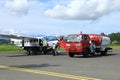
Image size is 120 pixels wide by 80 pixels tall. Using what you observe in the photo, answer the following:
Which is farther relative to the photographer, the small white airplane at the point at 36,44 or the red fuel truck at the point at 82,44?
the small white airplane at the point at 36,44

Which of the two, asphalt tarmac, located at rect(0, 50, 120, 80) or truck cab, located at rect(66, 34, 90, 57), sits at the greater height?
→ truck cab, located at rect(66, 34, 90, 57)

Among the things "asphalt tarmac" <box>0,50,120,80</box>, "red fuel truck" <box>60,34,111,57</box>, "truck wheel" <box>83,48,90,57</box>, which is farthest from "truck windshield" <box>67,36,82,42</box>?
"asphalt tarmac" <box>0,50,120,80</box>

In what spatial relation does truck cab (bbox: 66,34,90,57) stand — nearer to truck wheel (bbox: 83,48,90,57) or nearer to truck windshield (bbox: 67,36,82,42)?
truck windshield (bbox: 67,36,82,42)

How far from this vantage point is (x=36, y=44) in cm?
4081

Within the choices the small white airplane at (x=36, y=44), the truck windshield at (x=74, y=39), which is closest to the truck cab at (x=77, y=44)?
the truck windshield at (x=74, y=39)

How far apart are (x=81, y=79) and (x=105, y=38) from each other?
21.3 meters

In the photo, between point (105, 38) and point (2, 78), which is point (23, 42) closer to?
point (105, 38)

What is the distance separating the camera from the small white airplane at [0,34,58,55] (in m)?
38.6

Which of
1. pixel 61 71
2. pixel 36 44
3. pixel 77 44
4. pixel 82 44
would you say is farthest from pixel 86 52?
pixel 61 71

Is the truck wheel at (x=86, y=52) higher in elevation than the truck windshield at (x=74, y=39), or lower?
lower

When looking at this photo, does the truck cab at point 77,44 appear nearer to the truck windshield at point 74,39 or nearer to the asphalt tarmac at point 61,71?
the truck windshield at point 74,39

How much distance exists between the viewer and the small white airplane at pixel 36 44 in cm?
3863

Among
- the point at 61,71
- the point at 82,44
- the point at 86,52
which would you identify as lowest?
the point at 61,71

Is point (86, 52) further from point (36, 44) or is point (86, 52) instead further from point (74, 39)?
point (36, 44)
